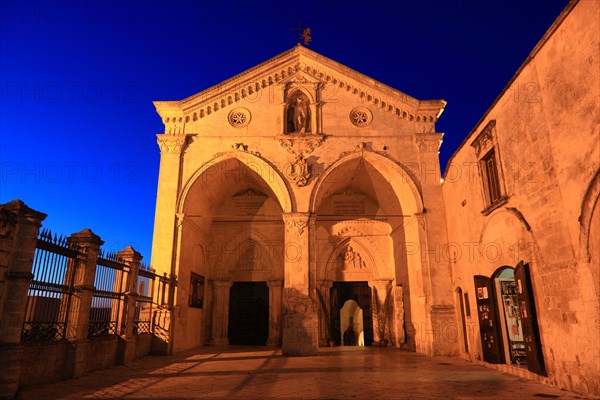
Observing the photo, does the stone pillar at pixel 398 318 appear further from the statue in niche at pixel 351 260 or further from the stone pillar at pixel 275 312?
the stone pillar at pixel 275 312

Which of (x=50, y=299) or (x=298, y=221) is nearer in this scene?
(x=50, y=299)

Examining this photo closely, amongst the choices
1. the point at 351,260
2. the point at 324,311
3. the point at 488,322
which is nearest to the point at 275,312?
the point at 324,311

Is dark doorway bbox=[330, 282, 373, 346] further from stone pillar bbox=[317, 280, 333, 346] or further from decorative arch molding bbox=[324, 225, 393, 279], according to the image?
decorative arch molding bbox=[324, 225, 393, 279]

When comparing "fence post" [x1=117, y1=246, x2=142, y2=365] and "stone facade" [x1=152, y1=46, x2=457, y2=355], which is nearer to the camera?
"fence post" [x1=117, y1=246, x2=142, y2=365]

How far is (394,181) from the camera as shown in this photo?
14820 mm

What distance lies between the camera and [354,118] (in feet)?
50.1

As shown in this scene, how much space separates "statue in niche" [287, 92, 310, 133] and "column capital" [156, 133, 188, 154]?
13.3 ft

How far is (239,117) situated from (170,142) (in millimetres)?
2771

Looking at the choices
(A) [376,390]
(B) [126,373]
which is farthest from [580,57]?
(B) [126,373]

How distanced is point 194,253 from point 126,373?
6.85 m

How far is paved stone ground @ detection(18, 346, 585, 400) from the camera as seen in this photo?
6789 mm

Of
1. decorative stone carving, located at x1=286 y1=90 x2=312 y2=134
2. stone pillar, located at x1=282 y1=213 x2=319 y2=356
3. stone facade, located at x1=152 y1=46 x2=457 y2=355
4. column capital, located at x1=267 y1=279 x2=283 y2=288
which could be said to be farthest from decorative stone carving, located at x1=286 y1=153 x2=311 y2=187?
column capital, located at x1=267 y1=279 x2=283 y2=288

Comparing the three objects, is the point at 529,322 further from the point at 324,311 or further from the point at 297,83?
the point at 297,83

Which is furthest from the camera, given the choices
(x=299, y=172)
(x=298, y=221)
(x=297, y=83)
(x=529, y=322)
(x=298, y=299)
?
(x=297, y=83)
